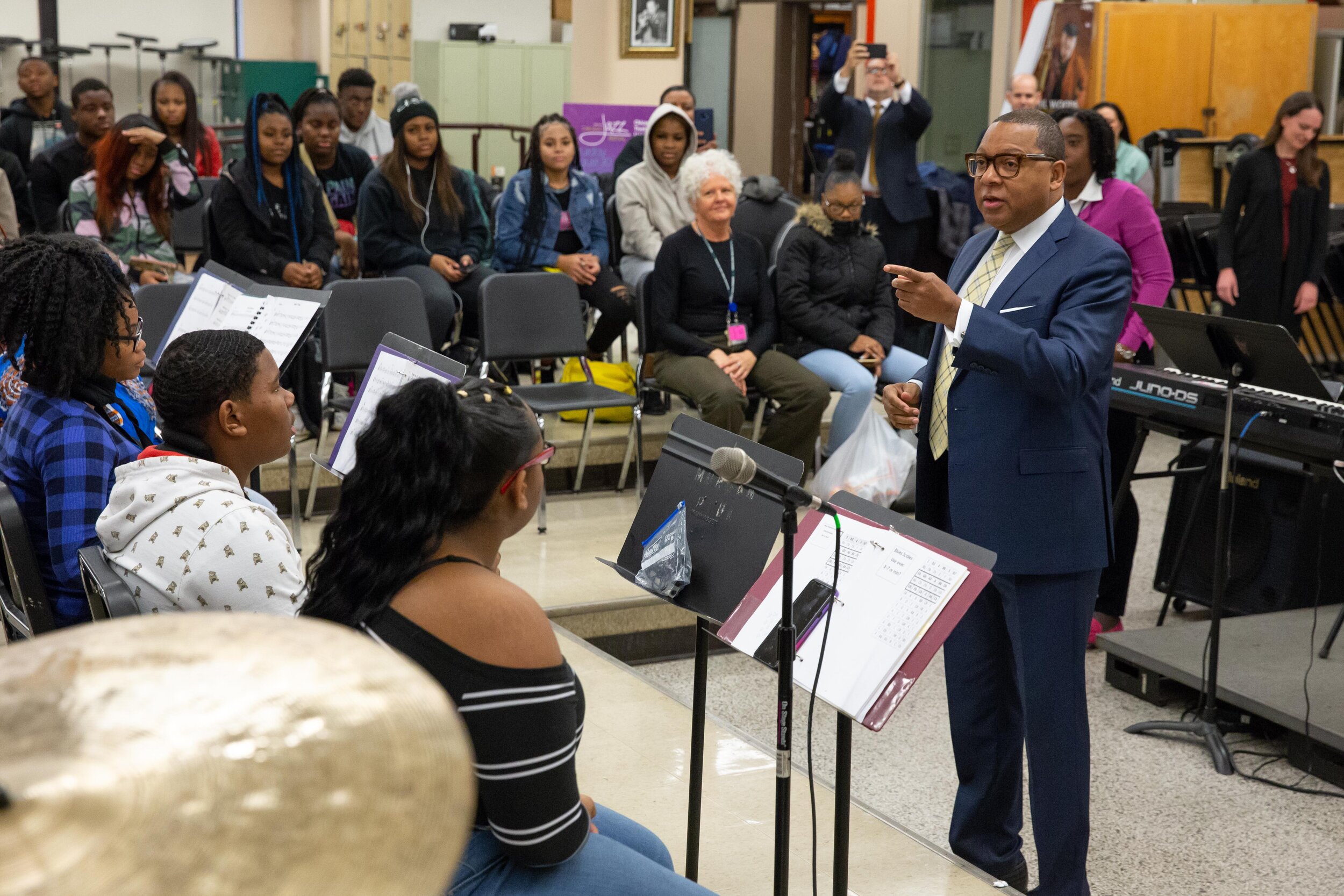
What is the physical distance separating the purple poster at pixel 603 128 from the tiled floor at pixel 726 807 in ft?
15.9

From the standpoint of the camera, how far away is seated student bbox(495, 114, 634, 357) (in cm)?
575

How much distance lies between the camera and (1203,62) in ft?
31.7

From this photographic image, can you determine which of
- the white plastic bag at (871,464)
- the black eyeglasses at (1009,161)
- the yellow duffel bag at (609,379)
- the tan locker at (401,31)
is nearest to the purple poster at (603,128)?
the yellow duffel bag at (609,379)

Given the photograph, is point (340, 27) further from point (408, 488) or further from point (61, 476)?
point (408, 488)

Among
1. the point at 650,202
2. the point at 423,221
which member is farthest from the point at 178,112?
the point at 650,202

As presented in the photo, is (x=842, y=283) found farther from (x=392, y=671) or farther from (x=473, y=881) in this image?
(x=392, y=671)

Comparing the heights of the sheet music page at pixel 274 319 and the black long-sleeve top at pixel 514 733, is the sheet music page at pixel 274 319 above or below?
above

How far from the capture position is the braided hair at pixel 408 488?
159 centimetres

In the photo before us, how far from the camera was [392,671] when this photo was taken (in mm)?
656

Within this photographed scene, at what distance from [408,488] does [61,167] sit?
5437 millimetres

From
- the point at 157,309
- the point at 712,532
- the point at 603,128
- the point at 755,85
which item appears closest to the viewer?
the point at 712,532

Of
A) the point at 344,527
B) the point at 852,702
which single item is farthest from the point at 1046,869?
the point at 344,527

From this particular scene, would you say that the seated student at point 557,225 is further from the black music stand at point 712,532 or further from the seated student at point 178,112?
the black music stand at point 712,532

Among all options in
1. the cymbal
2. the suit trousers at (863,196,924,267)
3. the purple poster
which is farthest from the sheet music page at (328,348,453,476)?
the purple poster
